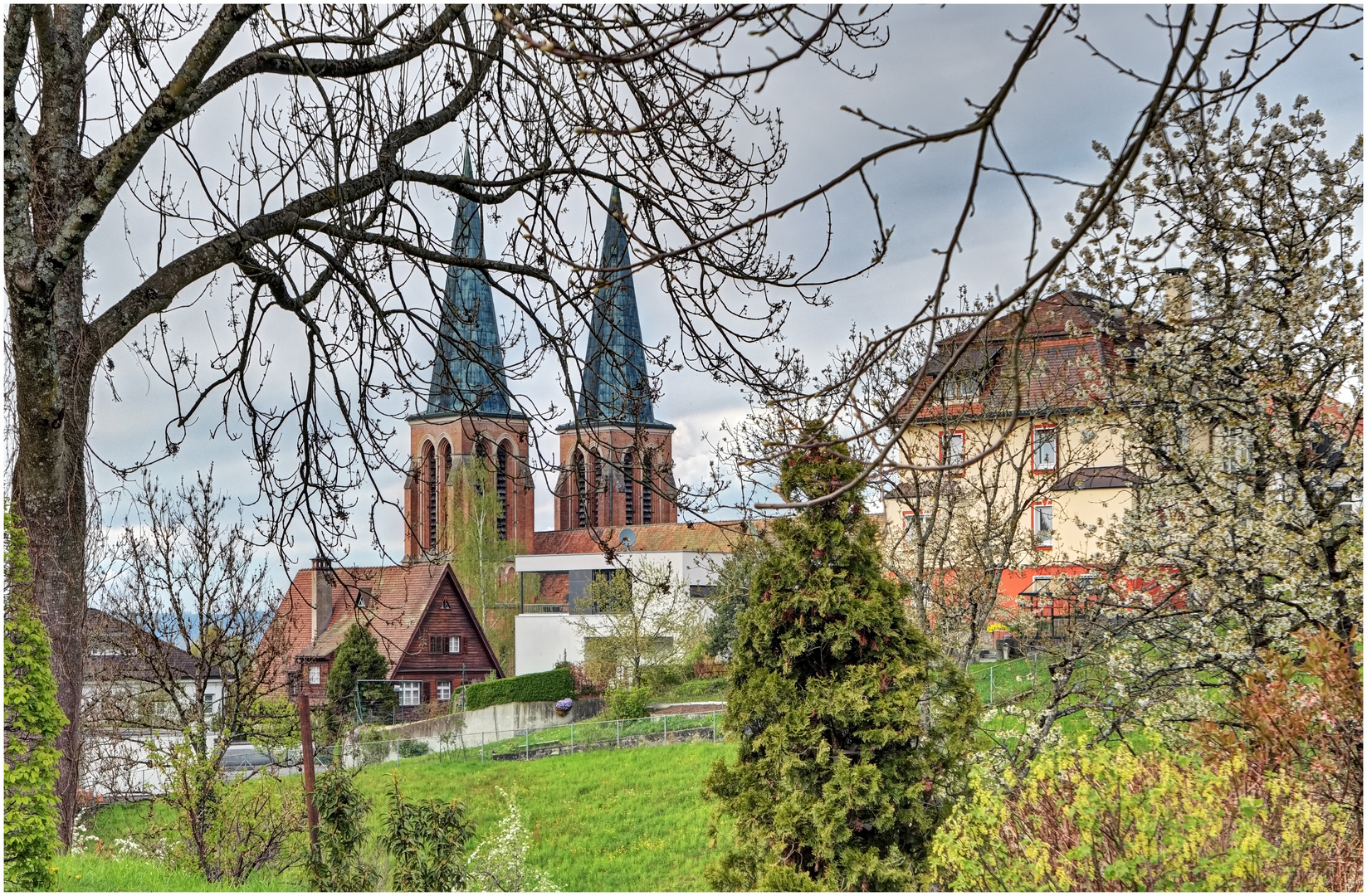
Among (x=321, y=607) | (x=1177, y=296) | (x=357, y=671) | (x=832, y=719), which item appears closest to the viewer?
(x=832, y=719)

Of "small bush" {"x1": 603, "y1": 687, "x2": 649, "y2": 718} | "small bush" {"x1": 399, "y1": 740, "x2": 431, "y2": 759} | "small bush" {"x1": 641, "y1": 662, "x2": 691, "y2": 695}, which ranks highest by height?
"small bush" {"x1": 641, "y1": 662, "x2": 691, "y2": 695}

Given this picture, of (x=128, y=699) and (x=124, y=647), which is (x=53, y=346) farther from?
(x=128, y=699)

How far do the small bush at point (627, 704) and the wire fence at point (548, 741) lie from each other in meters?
1.27

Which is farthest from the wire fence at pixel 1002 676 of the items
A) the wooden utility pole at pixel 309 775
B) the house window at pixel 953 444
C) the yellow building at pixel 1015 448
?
the wooden utility pole at pixel 309 775

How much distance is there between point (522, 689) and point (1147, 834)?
21.9 meters

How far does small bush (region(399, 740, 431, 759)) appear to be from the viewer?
63.8 feet

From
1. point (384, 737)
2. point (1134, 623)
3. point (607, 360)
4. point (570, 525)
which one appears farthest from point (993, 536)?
point (570, 525)

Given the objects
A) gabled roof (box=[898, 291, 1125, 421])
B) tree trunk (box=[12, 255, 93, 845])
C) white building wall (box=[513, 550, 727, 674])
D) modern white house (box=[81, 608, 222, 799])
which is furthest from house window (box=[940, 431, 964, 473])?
white building wall (box=[513, 550, 727, 674])

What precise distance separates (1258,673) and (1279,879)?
175cm

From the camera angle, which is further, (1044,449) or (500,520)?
(500,520)

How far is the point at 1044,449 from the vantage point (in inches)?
360

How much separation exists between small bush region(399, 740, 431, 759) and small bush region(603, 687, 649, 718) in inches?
152

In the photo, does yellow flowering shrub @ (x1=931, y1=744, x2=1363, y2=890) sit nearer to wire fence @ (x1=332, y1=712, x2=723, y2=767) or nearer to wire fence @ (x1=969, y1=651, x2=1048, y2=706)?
wire fence @ (x1=969, y1=651, x2=1048, y2=706)

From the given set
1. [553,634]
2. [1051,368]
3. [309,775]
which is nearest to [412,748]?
[309,775]
